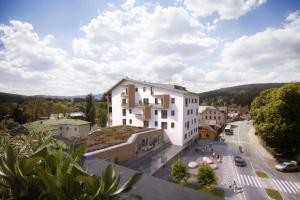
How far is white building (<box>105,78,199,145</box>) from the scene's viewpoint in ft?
109

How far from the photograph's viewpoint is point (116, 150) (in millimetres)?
19172

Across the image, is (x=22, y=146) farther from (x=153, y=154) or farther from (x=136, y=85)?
(x=136, y=85)

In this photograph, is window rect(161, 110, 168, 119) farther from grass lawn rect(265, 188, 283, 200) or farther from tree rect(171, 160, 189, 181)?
grass lawn rect(265, 188, 283, 200)

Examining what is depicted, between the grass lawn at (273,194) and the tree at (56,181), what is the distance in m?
22.8

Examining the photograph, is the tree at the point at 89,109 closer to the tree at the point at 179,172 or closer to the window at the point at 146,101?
the window at the point at 146,101

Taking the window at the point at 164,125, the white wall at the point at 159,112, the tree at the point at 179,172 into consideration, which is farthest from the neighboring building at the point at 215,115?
the tree at the point at 179,172

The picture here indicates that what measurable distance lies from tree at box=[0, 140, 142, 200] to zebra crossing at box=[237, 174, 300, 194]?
24.6m

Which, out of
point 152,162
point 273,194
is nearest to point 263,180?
point 273,194

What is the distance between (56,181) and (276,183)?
1093 inches

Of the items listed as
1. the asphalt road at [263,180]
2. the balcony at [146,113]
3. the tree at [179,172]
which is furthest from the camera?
the balcony at [146,113]

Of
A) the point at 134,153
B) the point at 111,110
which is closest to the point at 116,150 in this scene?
the point at 134,153

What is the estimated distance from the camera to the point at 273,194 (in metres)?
19.7

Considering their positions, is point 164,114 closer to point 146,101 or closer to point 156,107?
point 156,107

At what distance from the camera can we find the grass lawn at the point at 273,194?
→ 19062mm
